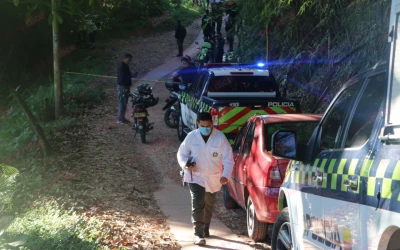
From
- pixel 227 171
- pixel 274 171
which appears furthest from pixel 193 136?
pixel 274 171

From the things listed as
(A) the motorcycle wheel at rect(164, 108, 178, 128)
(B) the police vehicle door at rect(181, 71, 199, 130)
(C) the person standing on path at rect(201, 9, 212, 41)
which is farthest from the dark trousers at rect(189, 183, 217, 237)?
(C) the person standing on path at rect(201, 9, 212, 41)

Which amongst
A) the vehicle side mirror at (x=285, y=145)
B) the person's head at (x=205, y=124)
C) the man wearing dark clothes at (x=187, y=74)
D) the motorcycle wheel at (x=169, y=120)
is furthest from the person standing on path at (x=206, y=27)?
the vehicle side mirror at (x=285, y=145)

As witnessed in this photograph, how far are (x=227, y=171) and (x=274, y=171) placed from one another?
671 millimetres

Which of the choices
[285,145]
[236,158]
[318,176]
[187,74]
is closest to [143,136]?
[187,74]

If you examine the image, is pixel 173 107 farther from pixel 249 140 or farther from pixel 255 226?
pixel 255 226

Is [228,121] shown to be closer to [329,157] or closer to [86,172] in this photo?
[86,172]

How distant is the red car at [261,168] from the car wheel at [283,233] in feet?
3.77

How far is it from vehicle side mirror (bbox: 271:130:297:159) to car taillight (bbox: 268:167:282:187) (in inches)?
85.2

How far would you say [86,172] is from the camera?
36.7 feet

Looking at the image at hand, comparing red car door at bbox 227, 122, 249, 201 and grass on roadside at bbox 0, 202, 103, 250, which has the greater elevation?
red car door at bbox 227, 122, 249, 201

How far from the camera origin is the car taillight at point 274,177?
713 centimetres

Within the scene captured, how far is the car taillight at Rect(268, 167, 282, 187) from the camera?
7.13 meters

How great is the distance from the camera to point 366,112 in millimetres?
4430

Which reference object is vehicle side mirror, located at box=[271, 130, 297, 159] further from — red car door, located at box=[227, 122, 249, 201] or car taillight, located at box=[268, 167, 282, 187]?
red car door, located at box=[227, 122, 249, 201]
